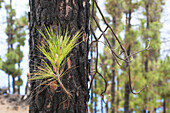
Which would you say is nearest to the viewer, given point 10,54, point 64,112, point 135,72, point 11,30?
point 64,112

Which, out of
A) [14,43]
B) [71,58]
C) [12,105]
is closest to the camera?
[71,58]

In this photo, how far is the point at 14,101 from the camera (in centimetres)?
404

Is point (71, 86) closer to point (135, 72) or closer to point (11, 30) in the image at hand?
point (135, 72)

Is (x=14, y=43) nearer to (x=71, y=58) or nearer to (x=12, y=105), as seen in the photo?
(x=12, y=105)

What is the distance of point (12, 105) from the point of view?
12.7ft

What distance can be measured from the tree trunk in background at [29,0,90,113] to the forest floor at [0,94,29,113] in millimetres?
3481

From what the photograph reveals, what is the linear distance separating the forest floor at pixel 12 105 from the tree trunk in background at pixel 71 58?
3481 mm

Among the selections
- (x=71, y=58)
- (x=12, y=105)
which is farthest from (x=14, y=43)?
(x=71, y=58)

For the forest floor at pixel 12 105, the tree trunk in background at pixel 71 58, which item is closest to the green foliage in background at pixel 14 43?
the forest floor at pixel 12 105

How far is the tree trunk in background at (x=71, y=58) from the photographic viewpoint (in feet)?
1.86

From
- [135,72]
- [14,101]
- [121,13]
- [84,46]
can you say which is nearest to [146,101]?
[135,72]

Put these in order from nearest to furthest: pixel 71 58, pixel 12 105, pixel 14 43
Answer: pixel 71 58 → pixel 12 105 → pixel 14 43

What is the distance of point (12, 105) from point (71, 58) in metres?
3.85

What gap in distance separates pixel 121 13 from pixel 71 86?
462 centimetres
